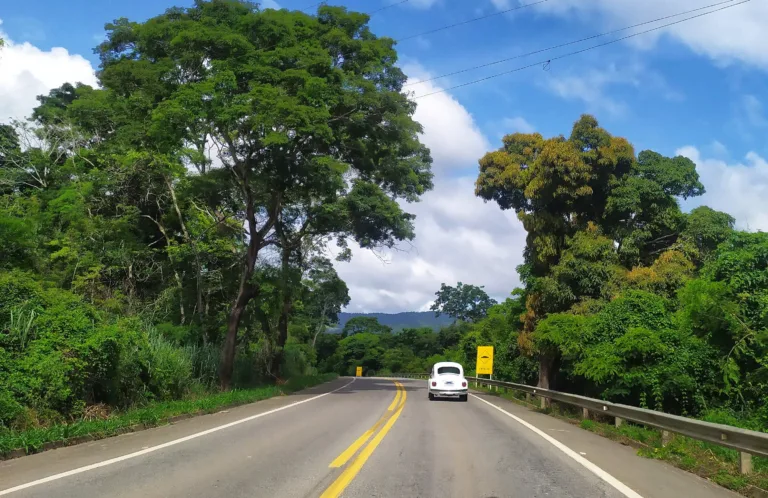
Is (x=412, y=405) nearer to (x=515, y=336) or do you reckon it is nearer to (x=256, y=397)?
(x=256, y=397)

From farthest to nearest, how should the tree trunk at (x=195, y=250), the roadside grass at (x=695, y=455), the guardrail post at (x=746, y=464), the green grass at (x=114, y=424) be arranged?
the tree trunk at (x=195, y=250) → the green grass at (x=114, y=424) → the guardrail post at (x=746, y=464) → the roadside grass at (x=695, y=455)

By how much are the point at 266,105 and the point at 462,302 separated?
92.3 m

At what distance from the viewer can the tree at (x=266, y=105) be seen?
2178 centimetres

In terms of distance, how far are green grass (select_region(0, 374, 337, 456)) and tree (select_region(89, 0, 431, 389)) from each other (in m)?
6.13

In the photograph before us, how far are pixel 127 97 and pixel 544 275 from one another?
68.3 ft

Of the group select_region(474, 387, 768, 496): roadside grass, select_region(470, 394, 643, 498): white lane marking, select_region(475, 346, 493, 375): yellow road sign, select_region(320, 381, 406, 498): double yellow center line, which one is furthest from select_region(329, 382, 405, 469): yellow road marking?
select_region(475, 346, 493, 375): yellow road sign

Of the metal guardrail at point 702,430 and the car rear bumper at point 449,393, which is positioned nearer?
the metal guardrail at point 702,430

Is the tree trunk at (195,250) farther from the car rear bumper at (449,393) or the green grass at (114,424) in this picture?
the car rear bumper at (449,393)

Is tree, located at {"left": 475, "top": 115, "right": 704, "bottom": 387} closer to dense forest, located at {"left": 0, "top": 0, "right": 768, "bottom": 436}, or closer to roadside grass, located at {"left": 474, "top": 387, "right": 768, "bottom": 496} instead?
dense forest, located at {"left": 0, "top": 0, "right": 768, "bottom": 436}

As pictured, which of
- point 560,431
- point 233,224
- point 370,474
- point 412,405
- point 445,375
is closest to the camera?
point 370,474

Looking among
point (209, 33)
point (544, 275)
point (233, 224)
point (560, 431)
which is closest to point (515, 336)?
point (544, 275)

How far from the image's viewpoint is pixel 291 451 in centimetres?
987

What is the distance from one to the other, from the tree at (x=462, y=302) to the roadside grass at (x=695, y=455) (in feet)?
307

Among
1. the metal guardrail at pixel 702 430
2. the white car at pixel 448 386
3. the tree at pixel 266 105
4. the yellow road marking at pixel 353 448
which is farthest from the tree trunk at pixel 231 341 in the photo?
the metal guardrail at pixel 702 430
